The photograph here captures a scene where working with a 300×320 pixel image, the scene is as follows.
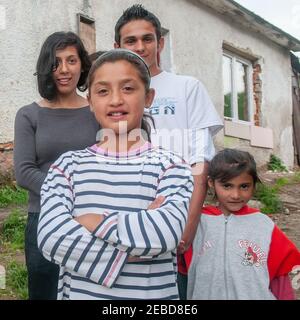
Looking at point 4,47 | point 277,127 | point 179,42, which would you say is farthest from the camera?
point 277,127

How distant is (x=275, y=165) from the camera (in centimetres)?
1005

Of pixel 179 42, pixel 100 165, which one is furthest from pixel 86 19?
pixel 100 165

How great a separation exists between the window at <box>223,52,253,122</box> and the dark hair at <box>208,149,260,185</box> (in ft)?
23.5

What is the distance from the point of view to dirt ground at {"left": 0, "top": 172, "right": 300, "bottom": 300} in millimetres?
4906

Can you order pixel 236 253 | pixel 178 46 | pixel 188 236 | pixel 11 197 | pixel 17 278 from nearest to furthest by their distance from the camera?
pixel 188 236 → pixel 236 253 → pixel 17 278 → pixel 11 197 → pixel 178 46

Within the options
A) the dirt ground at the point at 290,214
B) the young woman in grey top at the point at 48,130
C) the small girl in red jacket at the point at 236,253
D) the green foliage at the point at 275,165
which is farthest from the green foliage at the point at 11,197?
the green foliage at the point at 275,165

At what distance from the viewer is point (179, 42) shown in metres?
7.94

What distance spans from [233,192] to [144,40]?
0.77m

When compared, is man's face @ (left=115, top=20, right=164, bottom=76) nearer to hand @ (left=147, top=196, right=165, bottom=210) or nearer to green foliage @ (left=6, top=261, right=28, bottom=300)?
hand @ (left=147, top=196, right=165, bottom=210)

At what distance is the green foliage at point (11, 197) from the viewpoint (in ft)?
16.7

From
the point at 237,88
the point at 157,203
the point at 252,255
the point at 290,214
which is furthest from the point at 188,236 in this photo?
the point at 237,88

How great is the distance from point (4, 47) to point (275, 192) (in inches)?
167

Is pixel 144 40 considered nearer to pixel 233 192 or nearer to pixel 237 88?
pixel 233 192

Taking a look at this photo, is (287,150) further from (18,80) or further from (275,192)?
(18,80)
